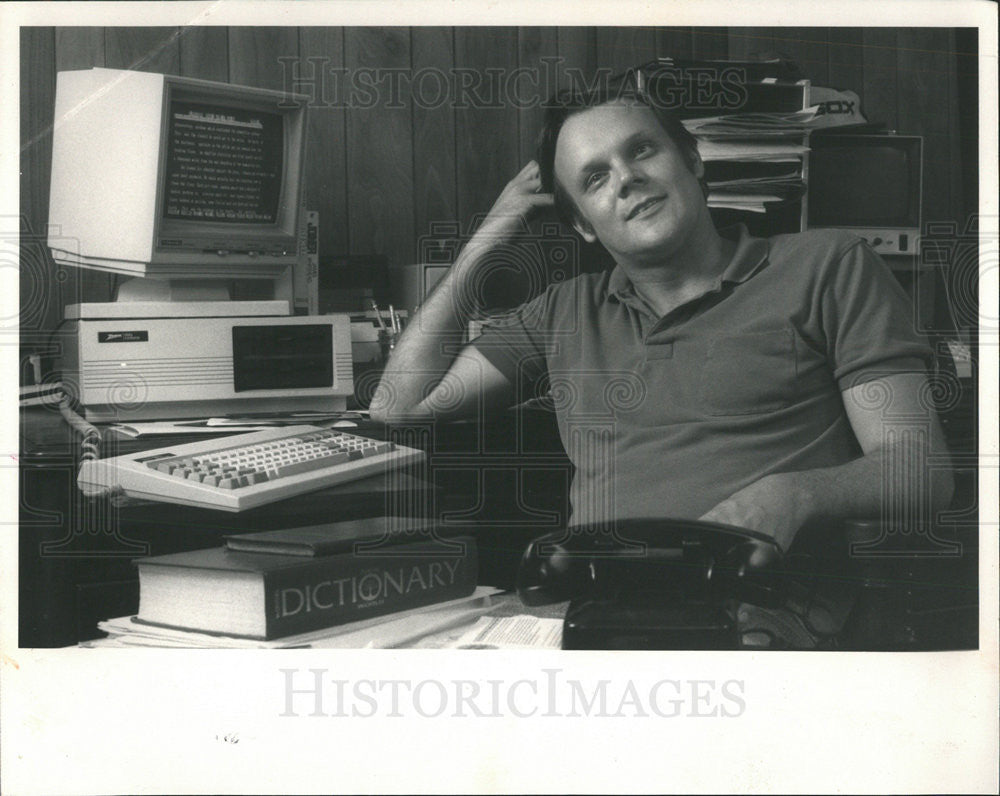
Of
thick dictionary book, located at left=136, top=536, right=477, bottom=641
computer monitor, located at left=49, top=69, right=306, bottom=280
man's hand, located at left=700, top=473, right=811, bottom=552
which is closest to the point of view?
thick dictionary book, located at left=136, top=536, right=477, bottom=641

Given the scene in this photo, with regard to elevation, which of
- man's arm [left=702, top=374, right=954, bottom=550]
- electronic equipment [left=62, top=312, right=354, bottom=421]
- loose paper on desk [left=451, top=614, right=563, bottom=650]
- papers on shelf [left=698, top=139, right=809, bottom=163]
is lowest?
loose paper on desk [left=451, top=614, right=563, bottom=650]

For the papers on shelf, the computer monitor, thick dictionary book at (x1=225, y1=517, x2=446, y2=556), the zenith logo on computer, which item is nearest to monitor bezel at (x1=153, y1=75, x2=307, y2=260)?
the computer monitor

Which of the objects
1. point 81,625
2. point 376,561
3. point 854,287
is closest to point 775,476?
point 854,287

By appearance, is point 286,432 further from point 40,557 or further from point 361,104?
point 361,104

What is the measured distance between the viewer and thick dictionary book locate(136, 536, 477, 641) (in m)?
1.38

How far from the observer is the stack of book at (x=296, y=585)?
1.39 metres

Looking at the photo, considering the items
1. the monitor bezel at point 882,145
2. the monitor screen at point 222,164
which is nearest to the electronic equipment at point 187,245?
the monitor screen at point 222,164

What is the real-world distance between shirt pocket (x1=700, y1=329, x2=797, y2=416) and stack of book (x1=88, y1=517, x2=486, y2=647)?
44cm

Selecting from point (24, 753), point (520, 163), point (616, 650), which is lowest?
point (24, 753)

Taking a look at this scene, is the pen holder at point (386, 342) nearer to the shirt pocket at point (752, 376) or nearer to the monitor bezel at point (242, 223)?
the monitor bezel at point (242, 223)

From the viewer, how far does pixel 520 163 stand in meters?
1.61

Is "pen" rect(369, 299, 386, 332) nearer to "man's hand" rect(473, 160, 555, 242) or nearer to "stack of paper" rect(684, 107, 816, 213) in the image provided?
"man's hand" rect(473, 160, 555, 242)

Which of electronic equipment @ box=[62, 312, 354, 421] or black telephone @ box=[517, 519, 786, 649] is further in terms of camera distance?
electronic equipment @ box=[62, 312, 354, 421]

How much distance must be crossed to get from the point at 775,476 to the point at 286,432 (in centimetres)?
73
